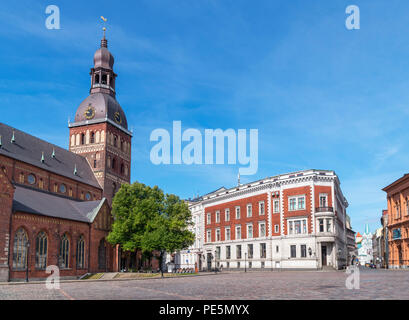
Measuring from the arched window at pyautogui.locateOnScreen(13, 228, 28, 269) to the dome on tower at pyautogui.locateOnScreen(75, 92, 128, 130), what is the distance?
32.2m

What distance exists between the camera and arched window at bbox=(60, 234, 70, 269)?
1887 inches

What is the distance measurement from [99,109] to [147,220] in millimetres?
26149

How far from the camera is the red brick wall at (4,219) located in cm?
3959

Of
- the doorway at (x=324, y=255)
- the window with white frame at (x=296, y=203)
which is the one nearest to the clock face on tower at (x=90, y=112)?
the window with white frame at (x=296, y=203)

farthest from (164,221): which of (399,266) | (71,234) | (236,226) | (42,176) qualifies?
(399,266)

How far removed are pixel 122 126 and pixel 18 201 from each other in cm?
3442

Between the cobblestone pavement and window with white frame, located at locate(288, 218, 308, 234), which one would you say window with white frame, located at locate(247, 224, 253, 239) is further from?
the cobblestone pavement

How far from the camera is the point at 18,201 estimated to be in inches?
1738

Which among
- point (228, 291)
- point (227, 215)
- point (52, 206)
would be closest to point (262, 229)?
point (227, 215)

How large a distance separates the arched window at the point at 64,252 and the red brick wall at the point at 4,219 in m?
8.26

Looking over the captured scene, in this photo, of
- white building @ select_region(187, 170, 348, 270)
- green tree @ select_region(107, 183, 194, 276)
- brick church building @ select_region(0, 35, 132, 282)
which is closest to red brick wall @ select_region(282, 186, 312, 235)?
white building @ select_region(187, 170, 348, 270)

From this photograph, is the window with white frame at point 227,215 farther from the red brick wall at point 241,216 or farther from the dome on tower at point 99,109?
the dome on tower at point 99,109

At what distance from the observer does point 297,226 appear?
63375mm
